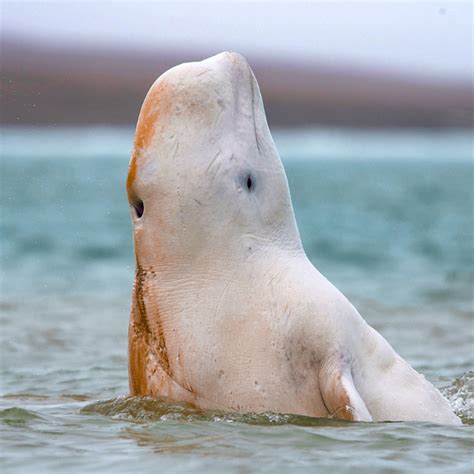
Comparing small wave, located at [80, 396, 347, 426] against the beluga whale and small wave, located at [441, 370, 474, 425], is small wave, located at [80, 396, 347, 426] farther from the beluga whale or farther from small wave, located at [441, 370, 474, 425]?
small wave, located at [441, 370, 474, 425]

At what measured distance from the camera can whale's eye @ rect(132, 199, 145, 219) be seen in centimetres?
594

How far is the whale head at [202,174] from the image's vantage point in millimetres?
5824

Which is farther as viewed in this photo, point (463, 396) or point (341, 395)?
point (463, 396)

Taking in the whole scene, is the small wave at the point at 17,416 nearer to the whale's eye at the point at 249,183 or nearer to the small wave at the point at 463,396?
the whale's eye at the point at 249,183

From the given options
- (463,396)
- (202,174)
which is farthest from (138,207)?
(463,396)

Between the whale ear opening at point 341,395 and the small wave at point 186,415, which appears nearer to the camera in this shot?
the whale ear opening at point 341,395

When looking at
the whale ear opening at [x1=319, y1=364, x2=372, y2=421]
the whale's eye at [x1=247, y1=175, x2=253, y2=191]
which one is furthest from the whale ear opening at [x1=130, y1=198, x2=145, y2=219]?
the whale ear opening at [x1=319, y1=364, x2=372, y2=421]

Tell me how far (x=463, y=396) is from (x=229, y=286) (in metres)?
2.21


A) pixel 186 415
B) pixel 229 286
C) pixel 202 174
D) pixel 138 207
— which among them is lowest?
pixel 186 415

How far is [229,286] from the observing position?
5812mm

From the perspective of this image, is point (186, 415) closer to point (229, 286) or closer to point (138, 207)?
point (229, 286)

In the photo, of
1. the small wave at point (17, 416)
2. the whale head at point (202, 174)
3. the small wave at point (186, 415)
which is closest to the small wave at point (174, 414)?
the small wave at point (186, 415)

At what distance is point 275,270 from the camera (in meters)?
5.89

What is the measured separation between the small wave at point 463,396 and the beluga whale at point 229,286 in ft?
2.63
